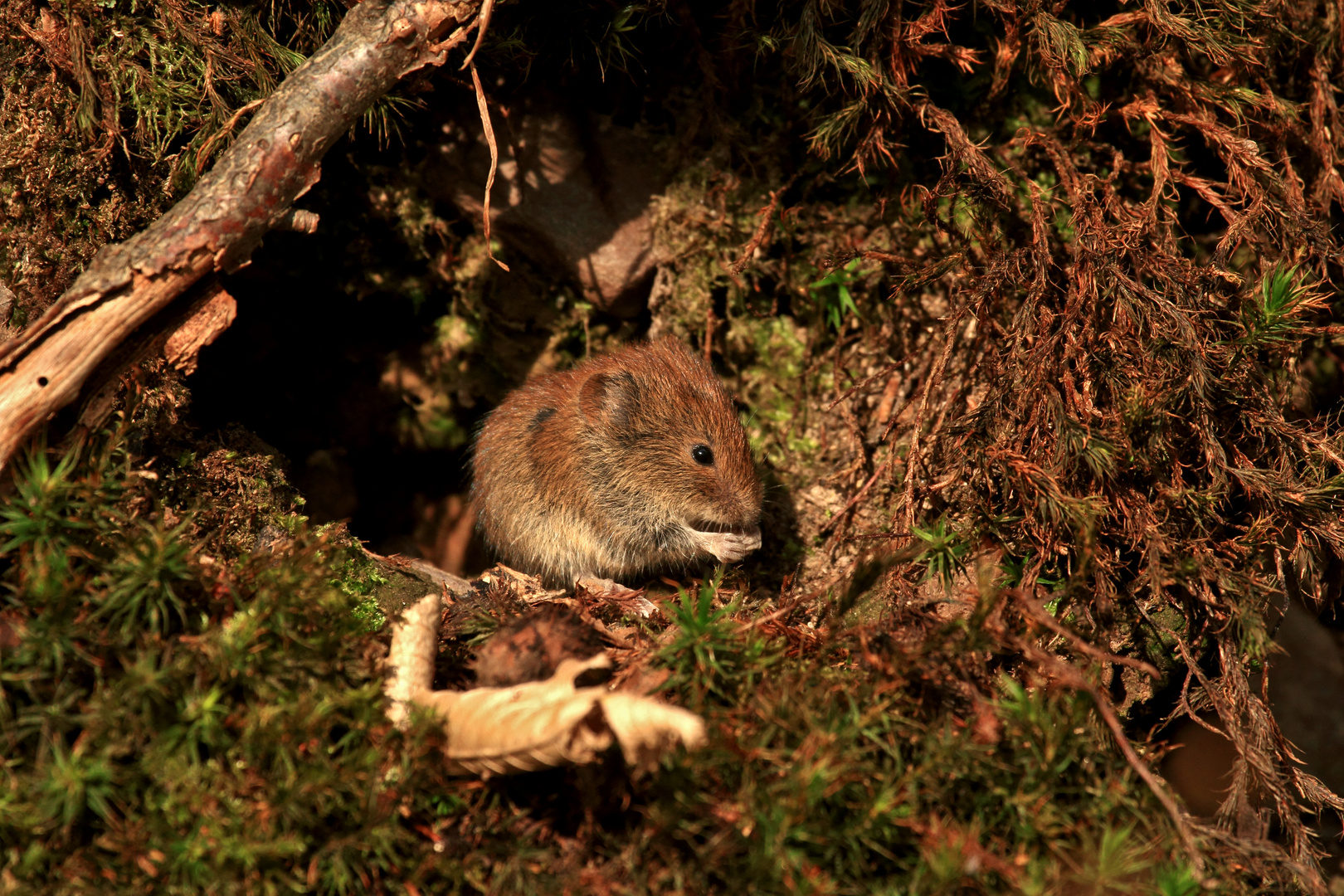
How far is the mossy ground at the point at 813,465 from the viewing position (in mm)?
2525

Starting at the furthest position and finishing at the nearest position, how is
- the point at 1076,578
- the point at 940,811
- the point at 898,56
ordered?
the point at 898,56 → the point at 1076,578 → the point at 940,811

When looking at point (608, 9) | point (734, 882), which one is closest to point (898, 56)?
point (608, 9)

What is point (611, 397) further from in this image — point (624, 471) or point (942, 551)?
point (942, 551)

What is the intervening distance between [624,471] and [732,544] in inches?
24.6

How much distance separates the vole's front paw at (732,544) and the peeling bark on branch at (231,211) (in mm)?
2284

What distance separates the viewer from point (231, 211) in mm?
3188

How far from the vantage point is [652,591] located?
15.9 feet

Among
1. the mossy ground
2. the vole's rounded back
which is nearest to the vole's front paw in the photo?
the vole's rounded back

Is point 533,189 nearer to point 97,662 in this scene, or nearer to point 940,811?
point 97,662

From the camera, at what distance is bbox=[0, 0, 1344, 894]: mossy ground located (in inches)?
99.4

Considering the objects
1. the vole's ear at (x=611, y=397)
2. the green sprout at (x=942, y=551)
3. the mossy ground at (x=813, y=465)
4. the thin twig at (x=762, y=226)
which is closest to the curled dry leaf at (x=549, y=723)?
the mossy ground at (x=813, y=465)

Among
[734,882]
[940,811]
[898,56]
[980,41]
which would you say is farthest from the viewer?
[980,41]

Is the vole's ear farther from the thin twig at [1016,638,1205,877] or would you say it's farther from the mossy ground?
the thin twig at [1016,638,1205,877]

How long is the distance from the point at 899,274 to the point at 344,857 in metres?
3.48
